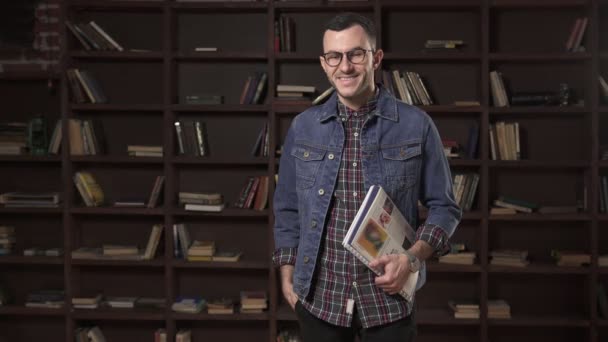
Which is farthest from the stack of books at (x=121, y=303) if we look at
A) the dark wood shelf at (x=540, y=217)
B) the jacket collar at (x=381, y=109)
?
the jacket collar at (x=381, y=109)

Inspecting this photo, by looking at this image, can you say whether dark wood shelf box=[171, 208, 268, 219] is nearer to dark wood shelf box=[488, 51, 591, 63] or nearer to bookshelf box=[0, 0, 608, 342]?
bookshelf box=[0, 0, 608, 342]

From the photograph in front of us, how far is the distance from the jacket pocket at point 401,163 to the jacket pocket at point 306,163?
191mm

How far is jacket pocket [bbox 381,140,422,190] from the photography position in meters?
1.83

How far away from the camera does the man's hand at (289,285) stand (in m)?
1.91

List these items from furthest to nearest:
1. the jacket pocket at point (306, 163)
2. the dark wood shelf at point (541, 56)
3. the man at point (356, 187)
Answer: the dark wood shelf at point (541, 56) < the jacket pocket at point (306, 163) < the man at point (356, 187)

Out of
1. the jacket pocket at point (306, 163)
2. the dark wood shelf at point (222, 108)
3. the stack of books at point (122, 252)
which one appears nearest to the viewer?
the jacket pocket at point (306, 163)

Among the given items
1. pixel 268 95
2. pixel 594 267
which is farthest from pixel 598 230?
pixel 268 95

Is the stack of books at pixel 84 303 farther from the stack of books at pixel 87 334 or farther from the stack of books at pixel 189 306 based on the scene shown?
the stack of books at pixel 189 306

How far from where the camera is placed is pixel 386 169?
6.00ft

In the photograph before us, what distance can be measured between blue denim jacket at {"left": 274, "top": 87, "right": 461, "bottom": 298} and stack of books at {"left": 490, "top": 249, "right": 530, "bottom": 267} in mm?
2268

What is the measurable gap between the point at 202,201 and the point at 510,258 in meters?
1.92

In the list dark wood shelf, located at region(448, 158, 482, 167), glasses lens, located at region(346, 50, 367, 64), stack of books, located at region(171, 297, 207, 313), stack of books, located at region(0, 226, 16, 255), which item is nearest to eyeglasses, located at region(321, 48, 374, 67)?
glasses lens, located at region(346, 50, 367, 64)

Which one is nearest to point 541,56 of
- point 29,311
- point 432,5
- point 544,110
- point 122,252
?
point 544,110

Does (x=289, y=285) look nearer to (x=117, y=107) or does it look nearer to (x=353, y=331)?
(x=353, y=331)
